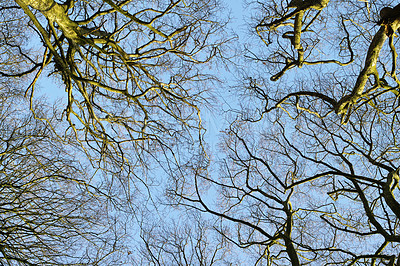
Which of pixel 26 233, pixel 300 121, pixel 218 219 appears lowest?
pixel 26 233

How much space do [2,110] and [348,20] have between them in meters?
7.19

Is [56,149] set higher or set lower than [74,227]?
higher

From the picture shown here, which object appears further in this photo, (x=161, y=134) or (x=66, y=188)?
(x=66, y=188)

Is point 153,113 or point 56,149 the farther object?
point 56,149

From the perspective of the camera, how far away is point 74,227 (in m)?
5.97

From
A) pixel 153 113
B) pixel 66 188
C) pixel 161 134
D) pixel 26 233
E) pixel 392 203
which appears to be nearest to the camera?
pixel 392 203

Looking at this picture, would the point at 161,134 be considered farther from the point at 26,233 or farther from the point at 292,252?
the point at 292,252

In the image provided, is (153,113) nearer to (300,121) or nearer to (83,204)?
(83,204)

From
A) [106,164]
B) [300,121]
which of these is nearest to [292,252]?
[300,121]

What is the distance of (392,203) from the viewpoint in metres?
4.73

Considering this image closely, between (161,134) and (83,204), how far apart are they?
218 cm

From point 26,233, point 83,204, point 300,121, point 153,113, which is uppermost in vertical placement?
point 300,121

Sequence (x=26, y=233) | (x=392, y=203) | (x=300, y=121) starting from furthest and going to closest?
(x=300, y=121) → (x=26, y=233) → (x=392, y=203)

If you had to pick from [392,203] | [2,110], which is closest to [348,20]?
[392,203]
